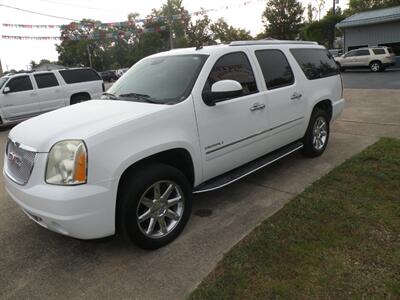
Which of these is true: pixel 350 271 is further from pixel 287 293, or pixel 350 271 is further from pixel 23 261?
pixel 23 261

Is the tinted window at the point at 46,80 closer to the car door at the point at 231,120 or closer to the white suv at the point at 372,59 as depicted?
the car door at the point at 231,120

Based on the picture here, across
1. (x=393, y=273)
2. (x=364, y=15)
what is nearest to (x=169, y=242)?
(x=393, y=273)

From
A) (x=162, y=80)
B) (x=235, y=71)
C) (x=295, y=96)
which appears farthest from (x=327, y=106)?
(x=162, y=80)

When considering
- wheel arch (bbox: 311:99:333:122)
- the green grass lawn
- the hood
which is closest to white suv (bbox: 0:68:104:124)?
the hood

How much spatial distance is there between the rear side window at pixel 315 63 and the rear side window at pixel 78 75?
30.7 ft

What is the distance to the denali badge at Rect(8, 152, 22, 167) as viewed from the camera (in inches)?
120

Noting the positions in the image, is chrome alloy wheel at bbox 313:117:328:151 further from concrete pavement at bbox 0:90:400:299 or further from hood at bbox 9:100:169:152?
hood at bbox 9:100:169:152

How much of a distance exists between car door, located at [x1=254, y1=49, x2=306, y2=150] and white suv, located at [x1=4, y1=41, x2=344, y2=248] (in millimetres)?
15

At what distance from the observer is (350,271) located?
8.80ft

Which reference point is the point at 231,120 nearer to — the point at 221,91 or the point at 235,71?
the point at 221,91

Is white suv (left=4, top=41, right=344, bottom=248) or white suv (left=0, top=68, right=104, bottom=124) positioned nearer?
white suv (left=4, top=41, right=344, bottom=248)

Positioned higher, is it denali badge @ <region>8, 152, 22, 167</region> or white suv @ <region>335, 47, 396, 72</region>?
denali badge @ <region>8, 152, 22, 167</region>

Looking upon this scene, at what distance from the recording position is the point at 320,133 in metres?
5.60

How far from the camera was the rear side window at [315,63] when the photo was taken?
5.07m
